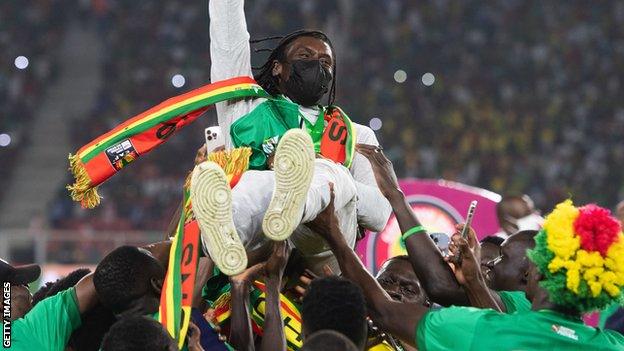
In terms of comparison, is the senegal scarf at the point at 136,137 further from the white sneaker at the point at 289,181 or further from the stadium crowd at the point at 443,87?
the stadium crowd at the point at 443,87

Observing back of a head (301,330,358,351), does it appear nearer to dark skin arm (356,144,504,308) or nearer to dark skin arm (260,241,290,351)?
dark skin arm (260,241,290,351)

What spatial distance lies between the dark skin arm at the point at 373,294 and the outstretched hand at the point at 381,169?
315 mm

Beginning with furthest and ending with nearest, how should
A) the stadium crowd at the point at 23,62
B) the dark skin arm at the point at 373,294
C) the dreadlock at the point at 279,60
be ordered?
the stadium crowd at the point at 23,62 < the dreadlock at the point at 279,60 < the dark skin arm at the point at 373,294

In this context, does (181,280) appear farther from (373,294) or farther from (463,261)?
(463,261)

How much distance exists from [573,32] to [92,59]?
29.6 feet

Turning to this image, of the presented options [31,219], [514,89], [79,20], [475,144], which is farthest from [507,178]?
[79,20]

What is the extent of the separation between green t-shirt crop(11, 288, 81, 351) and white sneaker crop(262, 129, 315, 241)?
3.01 ft

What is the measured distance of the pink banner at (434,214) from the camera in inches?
292

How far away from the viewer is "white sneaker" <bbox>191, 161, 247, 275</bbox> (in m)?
4.00

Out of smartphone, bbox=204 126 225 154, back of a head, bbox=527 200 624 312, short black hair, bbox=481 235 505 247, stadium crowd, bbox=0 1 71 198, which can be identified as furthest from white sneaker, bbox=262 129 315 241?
stadium crowd, bbox=0 1 71 198

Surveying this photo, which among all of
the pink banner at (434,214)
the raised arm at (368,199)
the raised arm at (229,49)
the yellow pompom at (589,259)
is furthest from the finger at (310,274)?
the pink banner at (434,214)

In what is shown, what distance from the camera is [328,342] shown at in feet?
10.9

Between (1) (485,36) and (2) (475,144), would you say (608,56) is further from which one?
(2) (475,144)

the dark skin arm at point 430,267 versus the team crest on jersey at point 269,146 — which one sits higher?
the team crest on jersey at point 269,146
